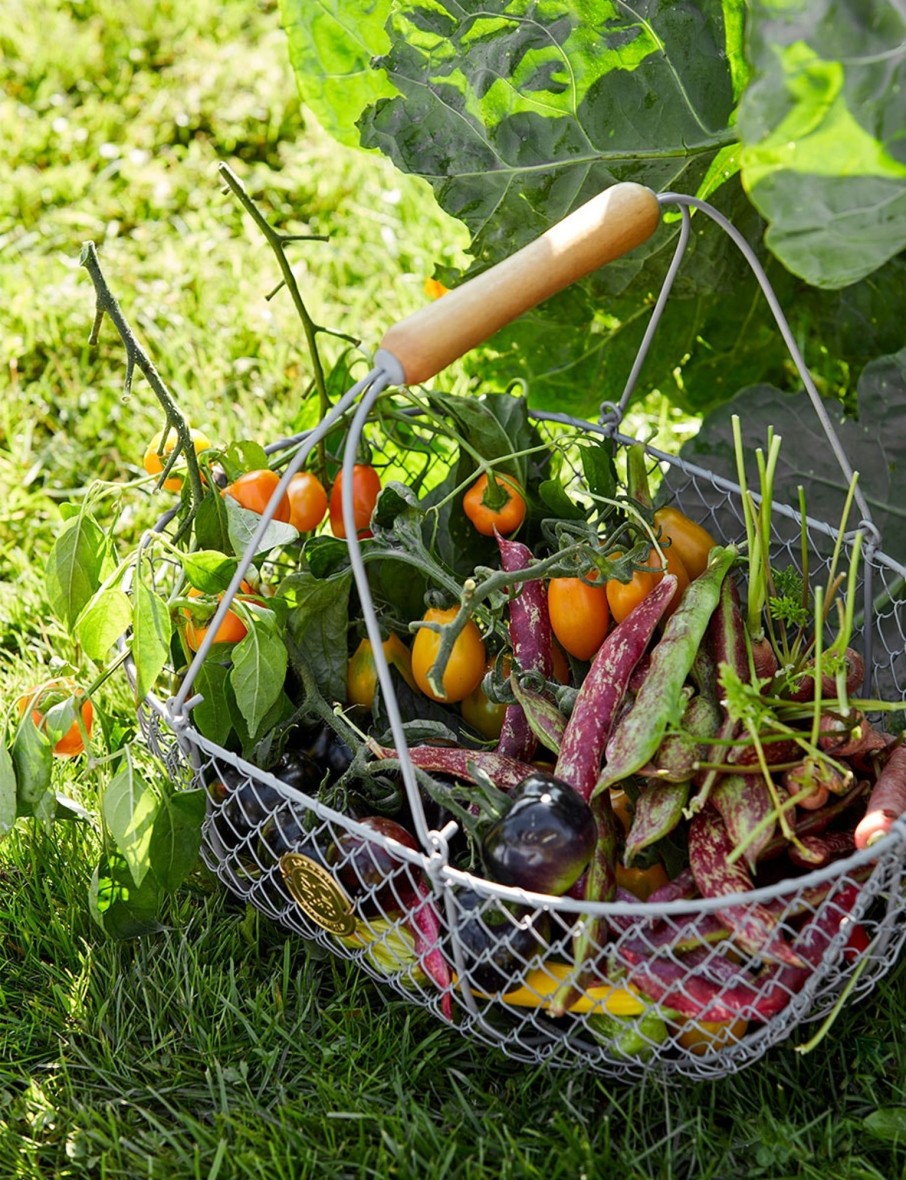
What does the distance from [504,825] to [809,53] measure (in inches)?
29.9

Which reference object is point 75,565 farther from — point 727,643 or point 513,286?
point 727,643

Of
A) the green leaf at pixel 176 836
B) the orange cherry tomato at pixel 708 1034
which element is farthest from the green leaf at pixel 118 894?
the orange cherry tomato at pixel 708 1034

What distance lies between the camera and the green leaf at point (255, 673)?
1414 mm

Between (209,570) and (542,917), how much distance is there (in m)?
0.52

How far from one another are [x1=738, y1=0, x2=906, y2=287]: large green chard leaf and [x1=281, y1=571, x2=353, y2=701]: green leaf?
67cm

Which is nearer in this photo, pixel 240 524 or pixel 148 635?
pixel 148 635

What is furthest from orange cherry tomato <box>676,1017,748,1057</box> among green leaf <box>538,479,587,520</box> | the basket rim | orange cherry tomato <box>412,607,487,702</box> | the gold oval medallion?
green leaf <box>538,479,587,520</box>

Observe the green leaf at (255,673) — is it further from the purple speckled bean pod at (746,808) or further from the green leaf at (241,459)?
the purple speckled bean pod at (746,808)

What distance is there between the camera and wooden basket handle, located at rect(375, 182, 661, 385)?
1172 millimetres

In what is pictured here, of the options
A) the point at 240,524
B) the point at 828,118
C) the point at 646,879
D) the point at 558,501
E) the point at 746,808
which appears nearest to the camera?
the point at 828,118

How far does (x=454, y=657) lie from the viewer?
1.55 metres

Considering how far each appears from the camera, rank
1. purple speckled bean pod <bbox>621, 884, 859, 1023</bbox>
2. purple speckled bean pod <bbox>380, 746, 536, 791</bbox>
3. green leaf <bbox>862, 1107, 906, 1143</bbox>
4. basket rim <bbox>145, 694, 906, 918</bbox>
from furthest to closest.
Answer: purple speckled bean pod <bbox>380, 746, 536, 791</bbox> < green leaf <bbox>862, 1107, 906, 1143</bbox> < purple speckled bean pod <bbox>621, 884, 859, 1023</bbox> < basket rim <bbox>145, 694, 906, 918</bbox>

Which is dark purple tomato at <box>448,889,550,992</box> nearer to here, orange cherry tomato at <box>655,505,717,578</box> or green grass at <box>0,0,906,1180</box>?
green grass at <box>0,0,906,1180</box>

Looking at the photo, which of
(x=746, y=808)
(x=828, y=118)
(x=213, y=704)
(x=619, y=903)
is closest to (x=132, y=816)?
(x=213, y=704)
